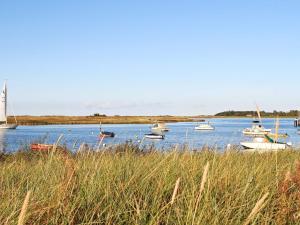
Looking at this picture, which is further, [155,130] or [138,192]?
[155,130]

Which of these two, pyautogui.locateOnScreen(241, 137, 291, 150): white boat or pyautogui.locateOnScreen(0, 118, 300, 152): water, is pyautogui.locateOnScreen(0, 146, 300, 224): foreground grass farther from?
pyautogui.locateOnScreen(241, 137, 291, 150): white boat

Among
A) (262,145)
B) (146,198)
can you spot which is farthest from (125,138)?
(146,198)

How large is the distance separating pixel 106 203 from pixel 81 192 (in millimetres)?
298

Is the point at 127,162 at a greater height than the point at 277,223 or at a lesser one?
greater

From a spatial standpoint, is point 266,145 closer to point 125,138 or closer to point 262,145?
point 262,145

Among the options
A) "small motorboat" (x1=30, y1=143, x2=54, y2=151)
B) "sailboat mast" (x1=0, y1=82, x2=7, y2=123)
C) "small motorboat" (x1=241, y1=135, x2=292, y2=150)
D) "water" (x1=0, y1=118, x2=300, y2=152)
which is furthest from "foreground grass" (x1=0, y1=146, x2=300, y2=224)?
"sailboat mast" (x1=0, y1=82, x2=7, y2=123)

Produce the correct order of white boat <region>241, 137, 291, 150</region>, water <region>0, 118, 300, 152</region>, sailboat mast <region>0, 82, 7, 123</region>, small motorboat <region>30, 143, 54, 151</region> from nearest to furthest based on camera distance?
small motorboat <region>30, 143, 54, 151</region>
water <region>0, 118, 300, 152</region>
white boat <region>241, 137, 291, 150</region>
sailboat mast <region>0, 82, 7, 123</region>

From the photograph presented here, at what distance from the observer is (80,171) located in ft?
19.3

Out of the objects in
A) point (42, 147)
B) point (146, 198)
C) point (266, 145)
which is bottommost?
point (266, 145)

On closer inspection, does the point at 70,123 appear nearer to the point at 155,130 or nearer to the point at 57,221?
the point at 155,130

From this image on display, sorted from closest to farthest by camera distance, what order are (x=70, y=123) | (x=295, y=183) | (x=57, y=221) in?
(x=57, y=221), (x=295, y=183), (x=70, y=123)

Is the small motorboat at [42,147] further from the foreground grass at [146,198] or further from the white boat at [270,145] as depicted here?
the white boat at [270,145]

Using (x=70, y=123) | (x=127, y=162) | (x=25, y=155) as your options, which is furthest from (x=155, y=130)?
(x=127, y=162)

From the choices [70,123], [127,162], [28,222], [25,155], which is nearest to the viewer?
[28,222]
